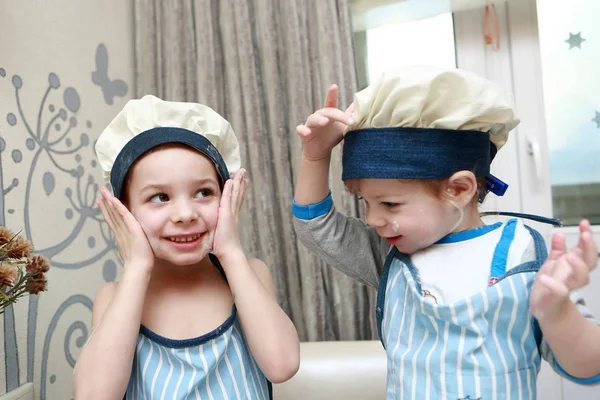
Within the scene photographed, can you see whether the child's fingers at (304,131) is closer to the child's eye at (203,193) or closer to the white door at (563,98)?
the child's eye at (203,193)

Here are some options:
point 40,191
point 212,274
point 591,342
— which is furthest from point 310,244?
point 40,191

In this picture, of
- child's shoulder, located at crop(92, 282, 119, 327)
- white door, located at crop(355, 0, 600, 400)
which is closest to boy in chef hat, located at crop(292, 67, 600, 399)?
child's shoulder, located at crop(92, 282, 119, 327)

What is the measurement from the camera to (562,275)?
0.66 m

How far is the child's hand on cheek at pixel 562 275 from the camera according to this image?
65 cm

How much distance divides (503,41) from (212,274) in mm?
1292

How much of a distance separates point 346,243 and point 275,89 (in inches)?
31.2

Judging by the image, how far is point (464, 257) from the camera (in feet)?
2.77

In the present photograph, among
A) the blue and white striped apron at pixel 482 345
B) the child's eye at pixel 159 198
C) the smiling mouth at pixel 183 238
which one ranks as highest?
the child's eye at pixel 159 198

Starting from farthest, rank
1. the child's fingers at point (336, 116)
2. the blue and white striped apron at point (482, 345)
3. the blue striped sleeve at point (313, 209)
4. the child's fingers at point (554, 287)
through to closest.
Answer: the blue striped sleeve at point (313, 209)
the child's fingers at point (336, 116)
the blue and white striped apron at point (482, 345)
the child's fingers at point (554, 287)

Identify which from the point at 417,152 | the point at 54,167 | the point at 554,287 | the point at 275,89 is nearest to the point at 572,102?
the point at 275,89

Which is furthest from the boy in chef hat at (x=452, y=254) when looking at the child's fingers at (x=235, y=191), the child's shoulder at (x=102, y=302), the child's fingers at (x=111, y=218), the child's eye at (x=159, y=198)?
the child's shoulder at (x=102, y=302)

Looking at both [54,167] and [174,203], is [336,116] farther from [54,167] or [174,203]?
[54,167]

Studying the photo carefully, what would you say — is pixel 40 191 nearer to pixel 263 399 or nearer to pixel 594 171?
pixel 263 399

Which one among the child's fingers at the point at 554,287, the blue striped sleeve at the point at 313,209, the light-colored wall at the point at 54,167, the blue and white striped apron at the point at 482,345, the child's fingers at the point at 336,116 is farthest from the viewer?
the light-colored wall at the point at 54,167
